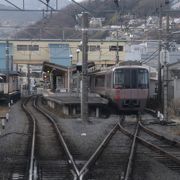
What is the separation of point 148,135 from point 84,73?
5.40m

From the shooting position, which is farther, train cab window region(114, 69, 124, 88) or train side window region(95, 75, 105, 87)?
Result: train side window region(95, 75, 105, 87)

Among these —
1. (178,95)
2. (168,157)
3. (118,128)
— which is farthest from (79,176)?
(178,95)

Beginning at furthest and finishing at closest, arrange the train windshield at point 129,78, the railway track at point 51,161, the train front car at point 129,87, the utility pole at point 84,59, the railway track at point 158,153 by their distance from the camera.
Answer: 1. the train windshield at point 129,78
2. the train front car at point 129,87
3. the utility pole at point 84,59
4. the railway track at point 158,153
5. the railway track at point 51,161

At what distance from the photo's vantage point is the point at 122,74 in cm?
2923

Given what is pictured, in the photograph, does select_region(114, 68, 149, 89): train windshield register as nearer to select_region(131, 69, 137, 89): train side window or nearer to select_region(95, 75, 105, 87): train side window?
select_region(131, 69, 137, 89): train side window

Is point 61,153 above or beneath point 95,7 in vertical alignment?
beneath

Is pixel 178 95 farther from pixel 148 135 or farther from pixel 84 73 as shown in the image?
pixel 148 135

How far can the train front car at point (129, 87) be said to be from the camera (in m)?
29.1

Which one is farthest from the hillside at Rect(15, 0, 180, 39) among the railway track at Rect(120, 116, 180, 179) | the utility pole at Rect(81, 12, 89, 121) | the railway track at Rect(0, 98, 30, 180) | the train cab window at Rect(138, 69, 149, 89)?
the railway track at Rect(0, 98, 30, 180)

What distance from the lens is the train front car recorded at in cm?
2909

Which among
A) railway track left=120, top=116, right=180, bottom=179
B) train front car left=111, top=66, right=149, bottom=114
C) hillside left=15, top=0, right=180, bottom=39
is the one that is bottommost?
railway track left=120, top=116, right=180, bottom=179

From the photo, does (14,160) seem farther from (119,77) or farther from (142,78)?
(142,78)

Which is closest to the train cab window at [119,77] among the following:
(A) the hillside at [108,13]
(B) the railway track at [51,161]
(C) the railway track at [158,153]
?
(A) the hillside at [108,13]

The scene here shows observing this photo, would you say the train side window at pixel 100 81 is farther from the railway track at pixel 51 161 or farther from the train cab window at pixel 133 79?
the railway track at pixel 51 161
